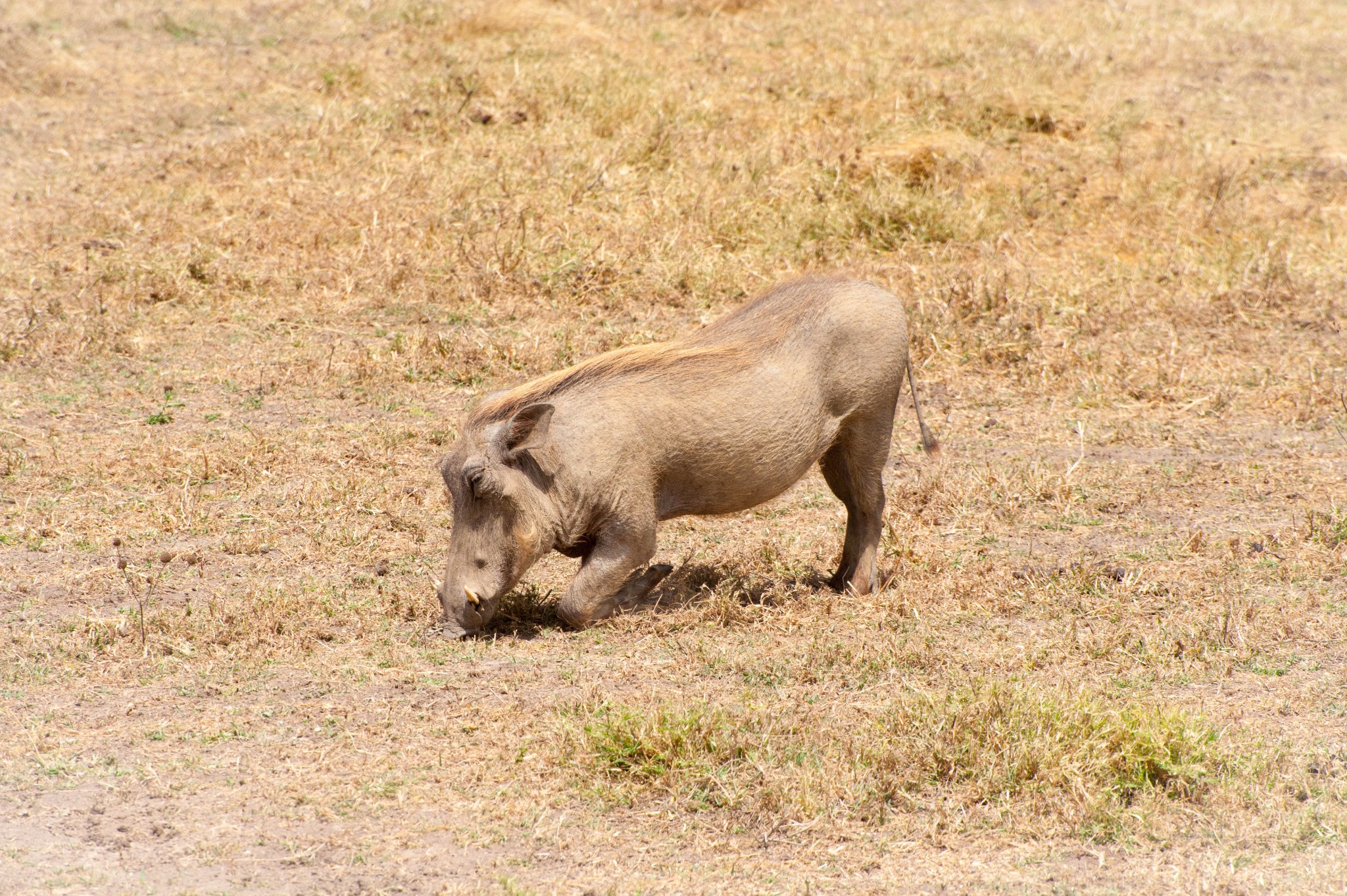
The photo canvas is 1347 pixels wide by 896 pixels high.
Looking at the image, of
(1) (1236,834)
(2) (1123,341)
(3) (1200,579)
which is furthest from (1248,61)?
(1) (1236,834)

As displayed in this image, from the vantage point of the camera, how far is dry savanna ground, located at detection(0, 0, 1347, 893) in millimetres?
3658

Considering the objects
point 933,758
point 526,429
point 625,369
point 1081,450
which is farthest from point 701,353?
point 1081,450

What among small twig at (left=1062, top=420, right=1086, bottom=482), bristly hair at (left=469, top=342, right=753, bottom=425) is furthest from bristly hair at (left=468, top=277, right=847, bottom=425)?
small twig at (left=1062, top=420, right=1086, bottom=482)

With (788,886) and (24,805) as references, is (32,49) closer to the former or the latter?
(24,805)

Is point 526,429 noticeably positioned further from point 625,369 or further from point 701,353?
point 701,353

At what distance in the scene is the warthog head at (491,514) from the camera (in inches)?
187

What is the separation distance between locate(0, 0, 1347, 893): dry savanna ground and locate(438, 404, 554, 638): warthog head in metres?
0.19

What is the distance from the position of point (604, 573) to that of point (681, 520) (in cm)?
125

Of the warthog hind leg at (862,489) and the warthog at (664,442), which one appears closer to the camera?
the warthog at (664,442)

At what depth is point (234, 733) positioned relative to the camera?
13.4 feet

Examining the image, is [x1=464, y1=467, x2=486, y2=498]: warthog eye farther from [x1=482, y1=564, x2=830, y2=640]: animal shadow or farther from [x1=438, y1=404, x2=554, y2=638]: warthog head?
[x1=482, y1=564, x2=830, y2=640]: animal shadow

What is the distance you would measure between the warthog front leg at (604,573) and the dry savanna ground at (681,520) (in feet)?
0.30

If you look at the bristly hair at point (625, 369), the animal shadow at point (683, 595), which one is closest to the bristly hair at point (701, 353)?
the bristly hair at point (625, 369)

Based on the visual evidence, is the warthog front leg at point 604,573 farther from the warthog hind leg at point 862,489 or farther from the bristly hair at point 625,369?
the warthog hind leg at point 862,489
